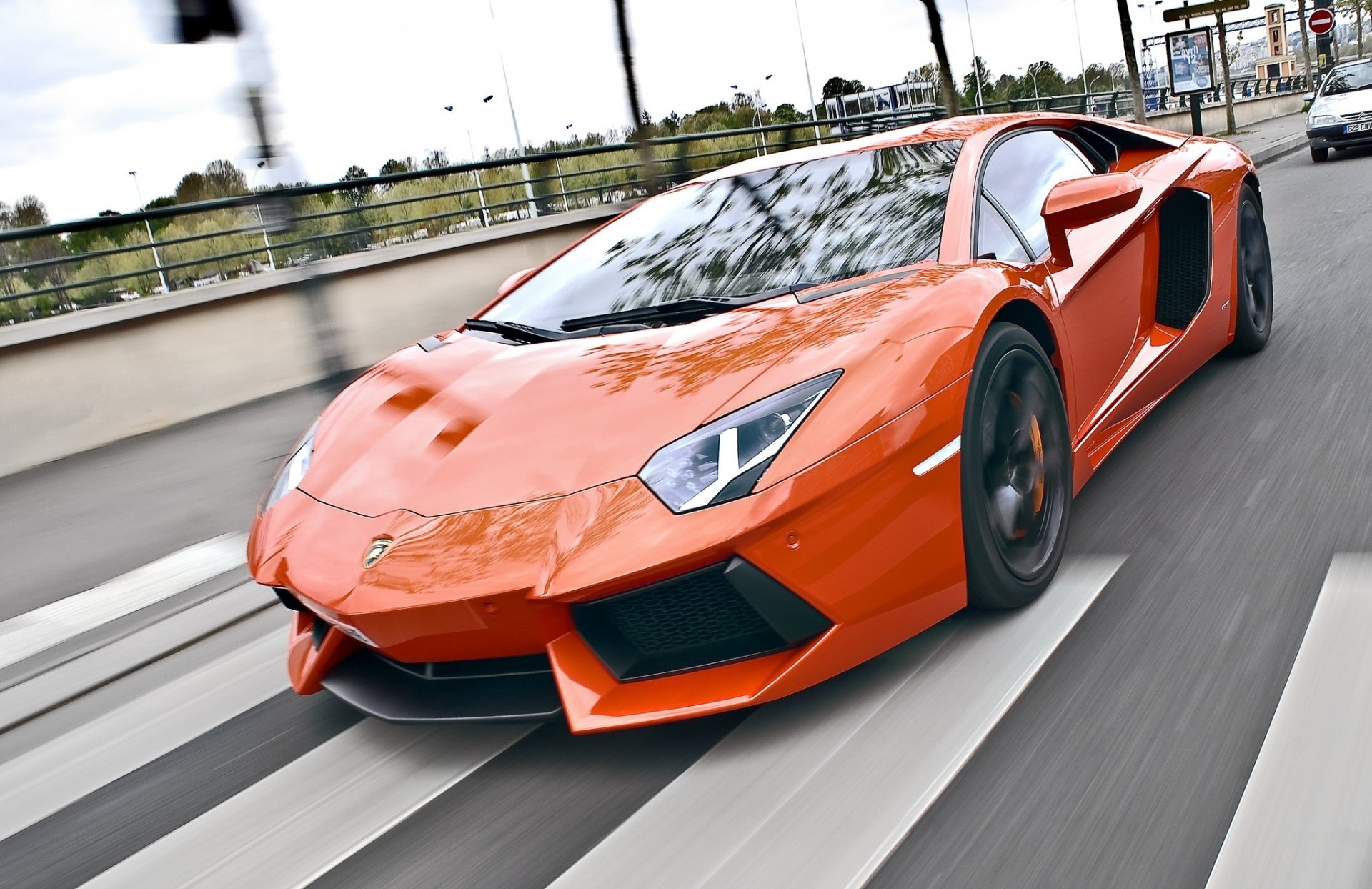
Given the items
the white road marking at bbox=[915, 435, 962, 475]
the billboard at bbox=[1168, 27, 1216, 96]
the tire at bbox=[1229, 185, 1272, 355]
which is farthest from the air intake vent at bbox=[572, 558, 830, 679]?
the billboard at bbox=[1168, 27, 1216, 96]

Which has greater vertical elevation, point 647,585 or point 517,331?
point 517,331

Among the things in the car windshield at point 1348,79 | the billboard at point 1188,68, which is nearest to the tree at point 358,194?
the car windshield at point 1348,79

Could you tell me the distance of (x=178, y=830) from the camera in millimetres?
2520

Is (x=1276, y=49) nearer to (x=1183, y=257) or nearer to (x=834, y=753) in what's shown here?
(x=1183, y=257)

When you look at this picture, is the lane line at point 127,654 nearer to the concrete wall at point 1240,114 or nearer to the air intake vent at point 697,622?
the air intake vent at point 697,622

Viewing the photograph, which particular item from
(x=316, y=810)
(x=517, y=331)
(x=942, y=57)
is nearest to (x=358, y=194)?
(x=517, y=331)

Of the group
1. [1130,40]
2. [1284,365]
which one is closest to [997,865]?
[1284,365]

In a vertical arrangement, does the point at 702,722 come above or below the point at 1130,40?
below

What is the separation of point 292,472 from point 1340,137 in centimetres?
1639

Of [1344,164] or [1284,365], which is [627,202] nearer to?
[1344,164]

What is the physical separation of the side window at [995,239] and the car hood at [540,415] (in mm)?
631

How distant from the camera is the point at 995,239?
3.19 meters

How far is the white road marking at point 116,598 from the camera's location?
406 cm

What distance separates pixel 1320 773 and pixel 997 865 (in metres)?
0.60
